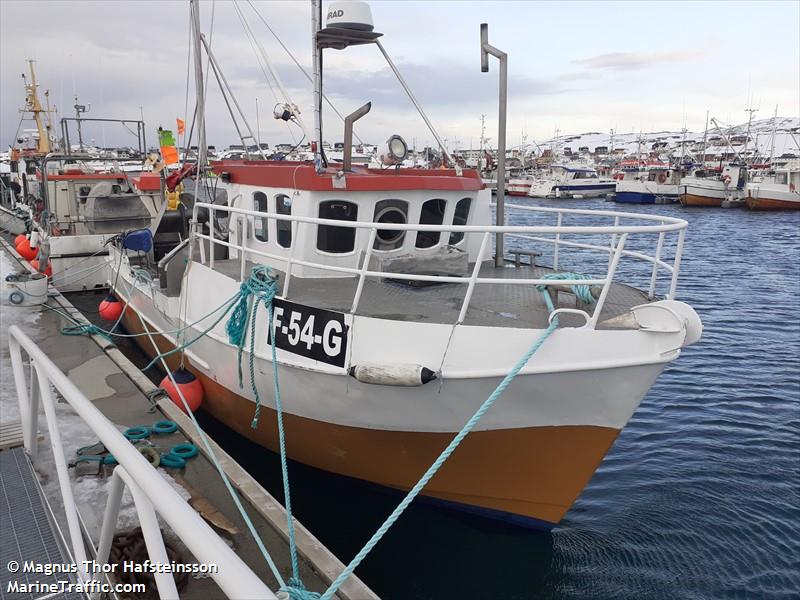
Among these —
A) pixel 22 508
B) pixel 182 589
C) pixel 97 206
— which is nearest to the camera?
pixel 182 589

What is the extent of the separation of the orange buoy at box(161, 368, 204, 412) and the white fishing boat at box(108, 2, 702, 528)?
6.1 inches

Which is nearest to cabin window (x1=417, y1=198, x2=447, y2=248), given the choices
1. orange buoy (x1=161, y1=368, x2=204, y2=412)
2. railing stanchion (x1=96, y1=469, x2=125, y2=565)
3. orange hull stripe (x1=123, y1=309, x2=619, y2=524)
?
orange hull stripe (x1=123, y1=309, x2=619, y2=524)

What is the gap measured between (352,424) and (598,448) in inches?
91.5

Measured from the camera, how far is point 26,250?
57.5 ft

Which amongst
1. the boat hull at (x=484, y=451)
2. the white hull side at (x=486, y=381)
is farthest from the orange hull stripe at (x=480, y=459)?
the white hull side at (x=486, y=381)

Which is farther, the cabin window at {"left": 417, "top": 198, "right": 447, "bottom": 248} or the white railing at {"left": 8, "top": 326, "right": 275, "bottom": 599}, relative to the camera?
the cabin window at {"left": 417, "top": 198, "right": 447, "bottom": 248}

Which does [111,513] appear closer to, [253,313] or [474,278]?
[253,313]

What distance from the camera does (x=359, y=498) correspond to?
682cm

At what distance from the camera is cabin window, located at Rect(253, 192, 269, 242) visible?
7898 mm

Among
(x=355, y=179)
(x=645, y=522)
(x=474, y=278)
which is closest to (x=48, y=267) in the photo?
(x=355, y=179)

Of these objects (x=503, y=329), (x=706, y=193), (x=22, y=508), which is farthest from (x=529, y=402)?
(x=706, y=193)

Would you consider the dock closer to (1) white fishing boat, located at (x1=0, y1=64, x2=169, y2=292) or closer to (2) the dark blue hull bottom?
(1) white fishing boat, located at (x1=0, y1=64, x2=169, y2=292)

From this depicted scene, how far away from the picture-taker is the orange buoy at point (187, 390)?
7.93 m

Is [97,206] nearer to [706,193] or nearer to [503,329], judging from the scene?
[503,329]
